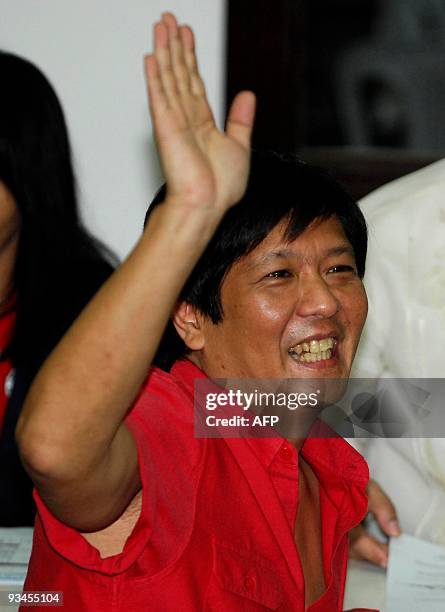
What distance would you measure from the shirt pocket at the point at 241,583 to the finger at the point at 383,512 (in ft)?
1.21

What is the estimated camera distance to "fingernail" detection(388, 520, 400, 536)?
129cm

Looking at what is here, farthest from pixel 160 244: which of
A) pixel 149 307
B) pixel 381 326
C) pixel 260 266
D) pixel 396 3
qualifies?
pixel 396 3

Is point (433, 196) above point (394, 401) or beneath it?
above

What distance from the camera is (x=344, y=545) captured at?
3.77 ft

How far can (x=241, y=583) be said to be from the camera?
3.05ft

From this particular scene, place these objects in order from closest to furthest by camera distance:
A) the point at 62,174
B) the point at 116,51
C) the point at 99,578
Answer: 1. the point at 99,578
2. the point at 62,174
3. the point at 116,51

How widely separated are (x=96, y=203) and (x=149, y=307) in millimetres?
1274

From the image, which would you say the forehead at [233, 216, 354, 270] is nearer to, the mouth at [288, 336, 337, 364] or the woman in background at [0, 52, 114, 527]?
the mouth at [288, 336, 337, 364]

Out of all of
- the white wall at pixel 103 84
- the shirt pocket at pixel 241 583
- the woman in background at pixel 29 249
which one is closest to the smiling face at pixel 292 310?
the shirt pocket at pixel 241 583

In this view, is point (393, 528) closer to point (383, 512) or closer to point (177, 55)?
point (383, 512)

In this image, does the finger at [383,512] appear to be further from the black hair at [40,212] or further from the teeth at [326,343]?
the black hair at [40,212]

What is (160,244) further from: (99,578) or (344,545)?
(344,545)

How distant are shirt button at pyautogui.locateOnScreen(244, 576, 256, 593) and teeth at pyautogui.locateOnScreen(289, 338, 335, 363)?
0.21m

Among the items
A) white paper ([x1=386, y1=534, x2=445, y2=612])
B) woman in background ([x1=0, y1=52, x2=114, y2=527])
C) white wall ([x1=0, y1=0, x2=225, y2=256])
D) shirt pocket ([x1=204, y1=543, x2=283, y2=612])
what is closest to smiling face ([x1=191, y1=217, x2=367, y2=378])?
shirt pocket ([x1=204, y1=543, x2=283, y2=612])
